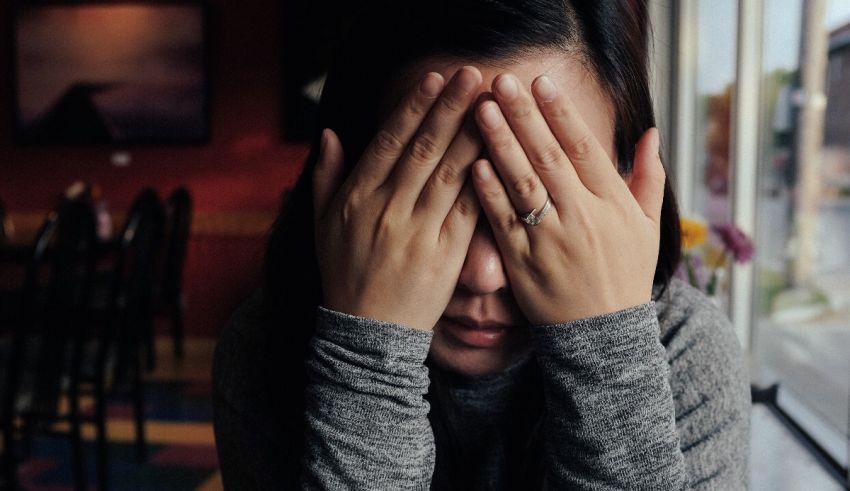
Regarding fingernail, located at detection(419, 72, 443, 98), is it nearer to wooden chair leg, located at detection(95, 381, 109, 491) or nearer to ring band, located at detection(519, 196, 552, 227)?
ring band, located at detection(519, 196, 552, 227)

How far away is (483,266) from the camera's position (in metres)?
0.74

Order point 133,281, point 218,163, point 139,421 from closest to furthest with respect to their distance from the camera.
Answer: point 133,281 < point 139,421 < point 218,163

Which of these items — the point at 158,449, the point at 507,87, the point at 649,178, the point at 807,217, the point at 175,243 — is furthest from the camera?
the point at 175,243

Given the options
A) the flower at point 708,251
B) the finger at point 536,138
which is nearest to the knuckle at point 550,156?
the finger at point 536,138

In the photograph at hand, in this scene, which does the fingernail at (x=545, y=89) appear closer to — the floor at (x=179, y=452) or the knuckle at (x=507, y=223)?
the knuckle at (x=507, y=223)

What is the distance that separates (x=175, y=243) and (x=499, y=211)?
364cm

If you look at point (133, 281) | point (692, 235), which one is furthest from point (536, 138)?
point (133, 281)

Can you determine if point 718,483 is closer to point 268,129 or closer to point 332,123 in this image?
point 332,123

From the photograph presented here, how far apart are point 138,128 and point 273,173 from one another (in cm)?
92

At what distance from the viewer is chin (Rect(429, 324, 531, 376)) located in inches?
31.6

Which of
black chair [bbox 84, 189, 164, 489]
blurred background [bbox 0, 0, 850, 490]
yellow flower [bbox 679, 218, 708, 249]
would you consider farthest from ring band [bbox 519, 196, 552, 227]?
black chair [bbox 84, 189, 164, 489]

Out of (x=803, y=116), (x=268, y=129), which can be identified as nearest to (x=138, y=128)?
(x=268, y=129)

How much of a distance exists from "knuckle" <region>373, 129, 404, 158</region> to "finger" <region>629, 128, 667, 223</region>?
0.26 metres

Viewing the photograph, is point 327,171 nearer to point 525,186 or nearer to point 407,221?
point 407,221
